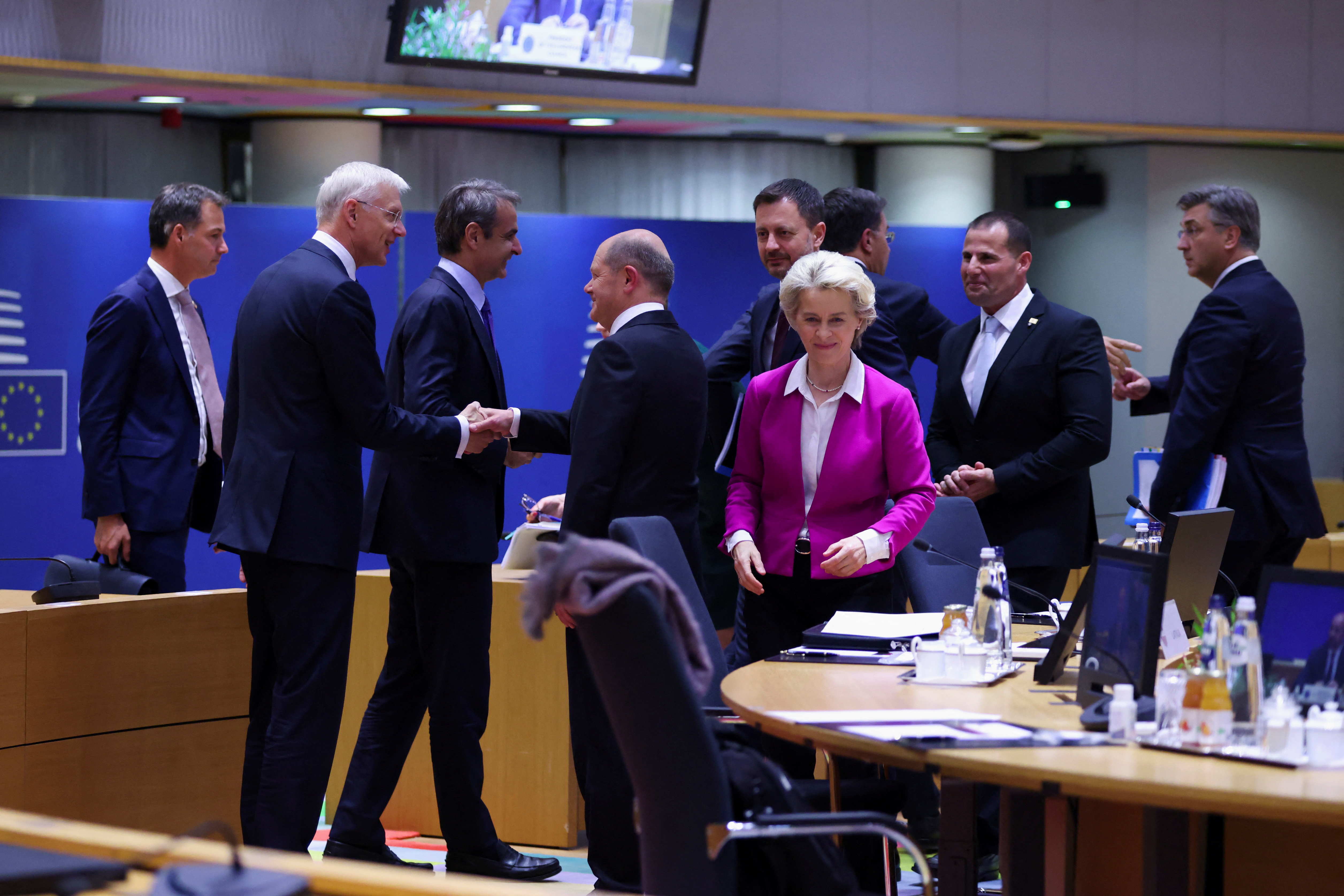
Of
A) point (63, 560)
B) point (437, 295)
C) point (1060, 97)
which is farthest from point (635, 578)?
point (1060, 97)

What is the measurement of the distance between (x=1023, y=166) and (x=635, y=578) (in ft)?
21.4

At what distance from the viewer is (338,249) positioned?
370 cm

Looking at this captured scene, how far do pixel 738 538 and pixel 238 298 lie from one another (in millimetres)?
3347

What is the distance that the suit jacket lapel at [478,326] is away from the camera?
390 centimetres

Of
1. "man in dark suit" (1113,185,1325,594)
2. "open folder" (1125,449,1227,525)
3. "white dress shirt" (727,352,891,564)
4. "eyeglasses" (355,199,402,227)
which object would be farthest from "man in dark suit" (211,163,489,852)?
"man in dark suit" (1113,185,1325,594)

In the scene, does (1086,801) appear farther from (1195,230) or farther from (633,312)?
(1195,230)

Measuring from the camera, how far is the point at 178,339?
4.14 m

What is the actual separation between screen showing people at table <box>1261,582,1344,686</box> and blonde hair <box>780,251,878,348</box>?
4.54 feet

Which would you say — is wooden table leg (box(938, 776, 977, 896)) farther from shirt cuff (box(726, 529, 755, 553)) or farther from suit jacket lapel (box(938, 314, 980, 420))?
suit jacket lapel (box(938, 314, 980, 420))

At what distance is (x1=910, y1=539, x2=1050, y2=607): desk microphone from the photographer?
3.03 metres

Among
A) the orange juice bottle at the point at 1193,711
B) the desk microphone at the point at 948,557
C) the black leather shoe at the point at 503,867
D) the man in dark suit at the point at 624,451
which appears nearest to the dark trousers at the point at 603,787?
the man in dark suit at the point at 624,451

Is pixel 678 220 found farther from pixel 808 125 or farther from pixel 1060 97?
pixel 1060 97

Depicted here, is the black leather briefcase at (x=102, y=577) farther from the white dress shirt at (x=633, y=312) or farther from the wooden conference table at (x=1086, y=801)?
the wooden conference table at (x=1086, y=801)

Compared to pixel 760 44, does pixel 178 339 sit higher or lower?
lower
